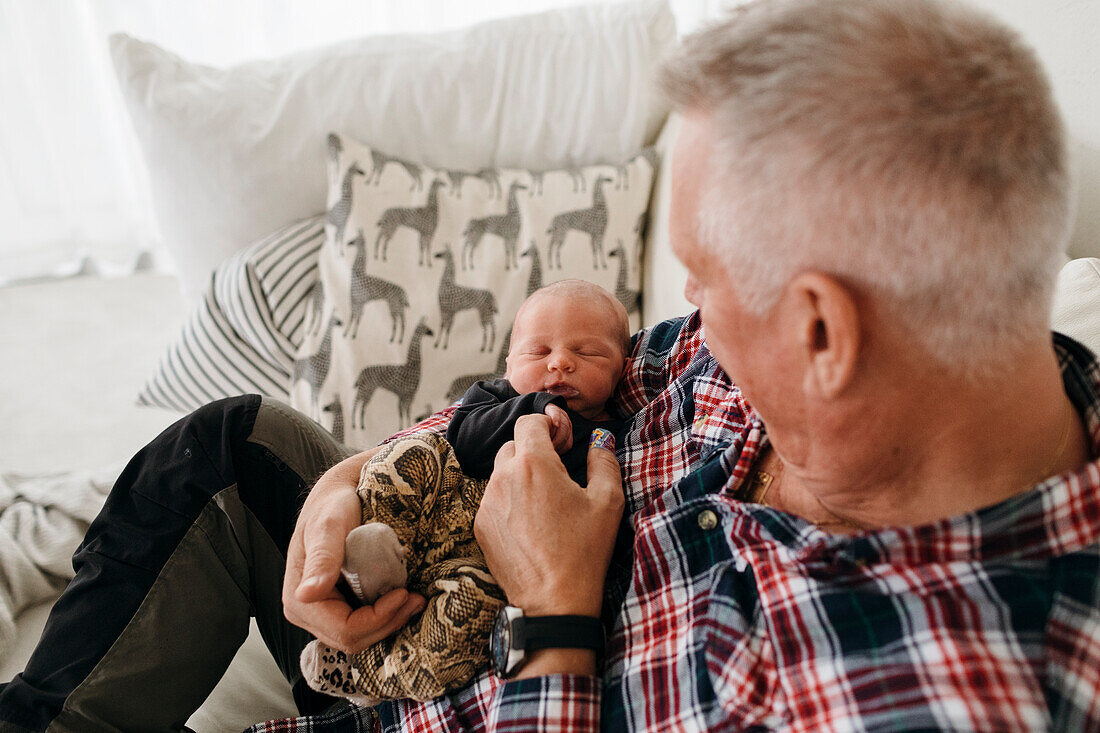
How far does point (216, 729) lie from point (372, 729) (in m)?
0.26

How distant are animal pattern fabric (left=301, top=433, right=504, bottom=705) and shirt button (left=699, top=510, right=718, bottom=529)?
0.26m

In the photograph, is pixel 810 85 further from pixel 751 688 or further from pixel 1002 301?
pixel 751 688

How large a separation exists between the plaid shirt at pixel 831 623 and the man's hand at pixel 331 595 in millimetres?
131

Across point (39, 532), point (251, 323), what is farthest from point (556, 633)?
point (251, 323)

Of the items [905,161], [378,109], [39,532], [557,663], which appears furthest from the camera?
[378,109]

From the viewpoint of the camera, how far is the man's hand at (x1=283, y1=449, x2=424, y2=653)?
908 millimetres

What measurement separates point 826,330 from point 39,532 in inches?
54.6

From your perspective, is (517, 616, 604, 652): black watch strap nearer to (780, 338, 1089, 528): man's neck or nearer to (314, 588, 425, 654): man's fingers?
(314, 588, 425, 654): man's fingers

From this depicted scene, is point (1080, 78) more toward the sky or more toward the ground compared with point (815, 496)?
more toward the sky

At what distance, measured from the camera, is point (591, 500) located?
1.03 m

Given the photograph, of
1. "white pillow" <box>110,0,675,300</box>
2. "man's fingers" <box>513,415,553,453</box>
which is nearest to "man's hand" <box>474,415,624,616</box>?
"man's fingers" <box>513,415,553,453</box>

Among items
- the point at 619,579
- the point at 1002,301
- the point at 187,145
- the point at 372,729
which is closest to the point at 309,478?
the point at 372,729

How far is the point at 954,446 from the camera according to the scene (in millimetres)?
767

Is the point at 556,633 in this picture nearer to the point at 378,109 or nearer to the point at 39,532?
the point at 39,532
